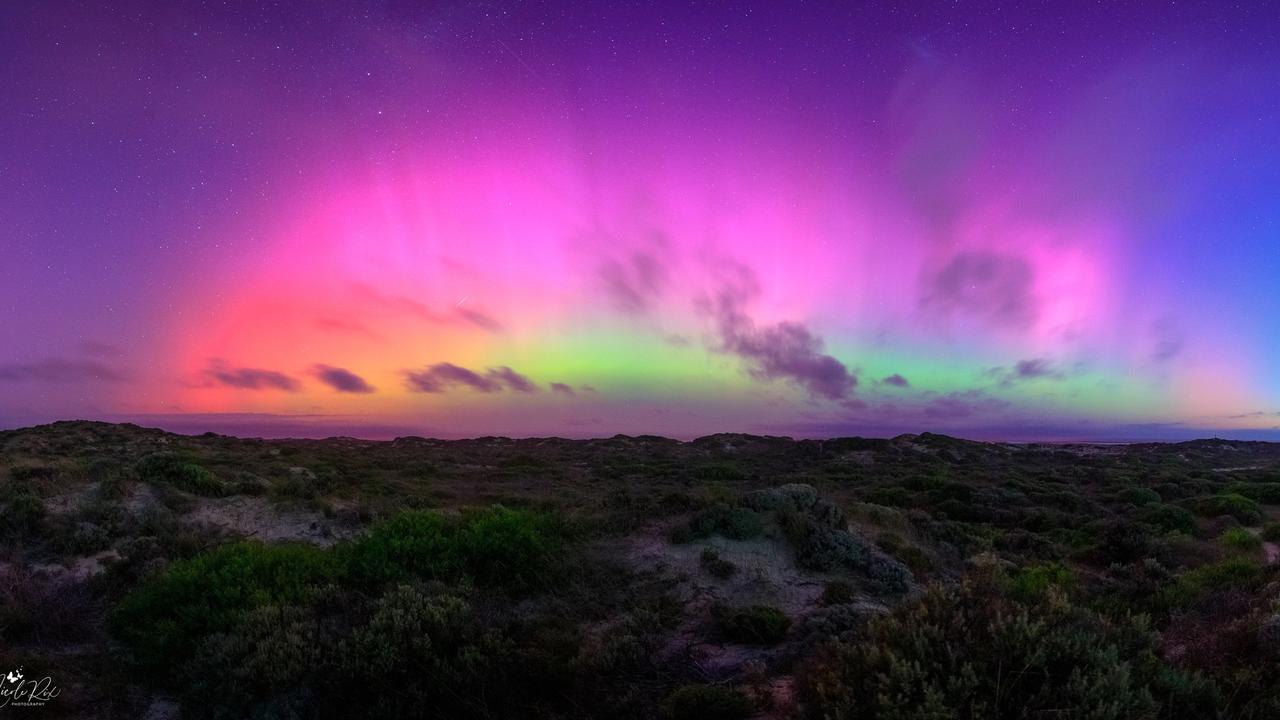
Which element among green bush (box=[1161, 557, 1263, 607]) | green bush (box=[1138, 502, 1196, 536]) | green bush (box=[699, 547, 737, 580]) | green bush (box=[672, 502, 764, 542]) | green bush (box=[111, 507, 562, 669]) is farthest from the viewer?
green bush (box=[1138, 502, 1196, 536])

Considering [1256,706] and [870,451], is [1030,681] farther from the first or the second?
[870,451]

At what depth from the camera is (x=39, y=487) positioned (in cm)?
1659

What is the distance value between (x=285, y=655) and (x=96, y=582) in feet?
25.8

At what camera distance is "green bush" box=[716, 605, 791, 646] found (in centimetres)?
822

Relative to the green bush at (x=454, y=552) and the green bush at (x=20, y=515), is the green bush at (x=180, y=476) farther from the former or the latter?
the green bush at (x=454, y=552)

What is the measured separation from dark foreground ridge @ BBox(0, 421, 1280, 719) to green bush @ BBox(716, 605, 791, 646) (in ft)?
0.12

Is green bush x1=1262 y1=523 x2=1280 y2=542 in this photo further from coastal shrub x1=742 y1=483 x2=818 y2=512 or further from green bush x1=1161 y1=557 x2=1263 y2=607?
coastal shrub x1=742 y1=483 x2=818 y2=512

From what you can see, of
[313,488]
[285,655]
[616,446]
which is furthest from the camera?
[616,446]

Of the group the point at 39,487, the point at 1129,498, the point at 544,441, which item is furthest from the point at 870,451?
the point at 39,487

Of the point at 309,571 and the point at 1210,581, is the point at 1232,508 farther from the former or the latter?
the point at 309,571

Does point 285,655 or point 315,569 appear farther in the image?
point 315,569

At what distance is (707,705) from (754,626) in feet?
9.12

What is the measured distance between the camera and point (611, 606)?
9867 millimetres

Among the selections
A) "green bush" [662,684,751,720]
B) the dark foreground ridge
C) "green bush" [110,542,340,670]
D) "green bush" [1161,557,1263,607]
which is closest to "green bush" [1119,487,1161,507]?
the dark foreground ridge
